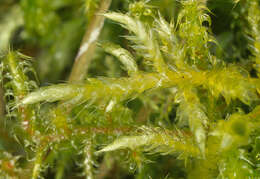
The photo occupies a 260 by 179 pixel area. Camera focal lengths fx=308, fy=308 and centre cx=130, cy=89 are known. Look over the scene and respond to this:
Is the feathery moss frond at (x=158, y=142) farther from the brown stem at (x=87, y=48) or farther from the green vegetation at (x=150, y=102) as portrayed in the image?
the brown stem at (x=87, y=48)

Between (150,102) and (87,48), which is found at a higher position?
(87,48)

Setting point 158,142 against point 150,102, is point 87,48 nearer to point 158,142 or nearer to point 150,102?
point 150,102

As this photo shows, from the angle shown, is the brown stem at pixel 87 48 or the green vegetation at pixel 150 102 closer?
the green vegetation at pixel 150 102

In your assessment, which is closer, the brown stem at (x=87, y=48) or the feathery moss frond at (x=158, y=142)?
the feathery moss frond at (x=158, y=142)

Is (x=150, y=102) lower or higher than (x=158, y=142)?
lower

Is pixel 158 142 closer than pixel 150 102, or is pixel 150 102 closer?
pixel 158 142

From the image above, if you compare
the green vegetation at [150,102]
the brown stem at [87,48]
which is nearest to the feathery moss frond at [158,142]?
the green vegetation at [150,102]

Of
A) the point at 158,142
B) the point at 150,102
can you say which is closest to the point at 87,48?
the point at 150,102

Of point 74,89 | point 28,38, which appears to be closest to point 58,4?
point 28,38
